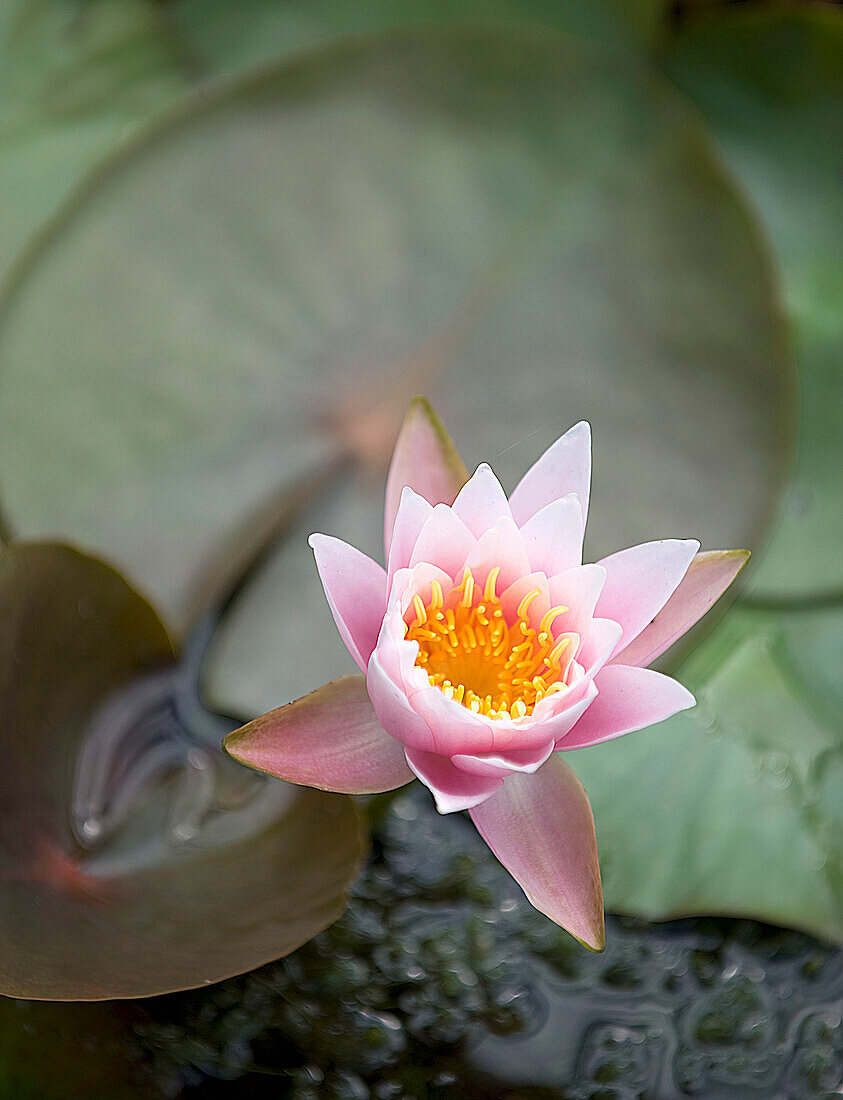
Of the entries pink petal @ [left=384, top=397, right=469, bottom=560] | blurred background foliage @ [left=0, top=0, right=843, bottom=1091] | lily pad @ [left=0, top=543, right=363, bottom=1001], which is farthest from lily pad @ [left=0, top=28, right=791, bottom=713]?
pink petal @ [left=384, top=397, right=469, bottom=560]

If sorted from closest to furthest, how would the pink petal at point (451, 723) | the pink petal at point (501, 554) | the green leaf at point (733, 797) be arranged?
the pink petal at point (451, 723)
the pink petal at point (501, 554)
the green leaf at point (733, 797)

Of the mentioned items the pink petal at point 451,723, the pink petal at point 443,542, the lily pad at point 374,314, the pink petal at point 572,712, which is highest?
the lily pad at point 374,314

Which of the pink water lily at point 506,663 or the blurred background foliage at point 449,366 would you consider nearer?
the pink water lily at point 506,663

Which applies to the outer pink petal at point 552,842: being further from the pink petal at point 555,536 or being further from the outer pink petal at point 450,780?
the pink petal at point 555,536

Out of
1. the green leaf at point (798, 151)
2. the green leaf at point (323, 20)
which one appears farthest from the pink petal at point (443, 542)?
the green leaf at point (323, 20)

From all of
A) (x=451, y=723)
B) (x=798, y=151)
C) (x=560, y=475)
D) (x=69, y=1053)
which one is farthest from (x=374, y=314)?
(x=69, y=1053)

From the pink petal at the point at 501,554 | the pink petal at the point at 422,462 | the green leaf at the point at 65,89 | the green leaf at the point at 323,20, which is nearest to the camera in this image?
the pink petal at the point at 501,554

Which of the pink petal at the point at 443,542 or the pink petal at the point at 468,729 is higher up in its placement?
the pink petal at the point at 443,542
